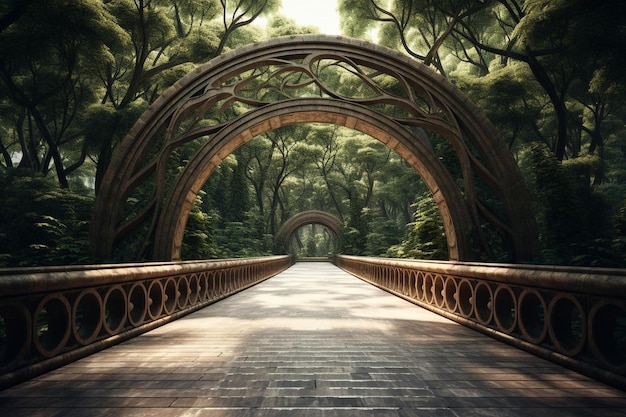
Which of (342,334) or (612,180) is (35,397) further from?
(612,180)

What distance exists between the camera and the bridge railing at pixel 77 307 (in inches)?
122

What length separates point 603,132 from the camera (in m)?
20.0

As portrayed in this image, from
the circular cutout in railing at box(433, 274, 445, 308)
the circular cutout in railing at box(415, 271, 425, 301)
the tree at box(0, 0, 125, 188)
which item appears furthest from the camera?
the tree at box(0, 0, 125, 188)

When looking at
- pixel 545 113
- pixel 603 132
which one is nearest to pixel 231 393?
pixel 545 113

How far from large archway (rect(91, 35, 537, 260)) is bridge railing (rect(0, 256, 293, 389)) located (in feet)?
11.0

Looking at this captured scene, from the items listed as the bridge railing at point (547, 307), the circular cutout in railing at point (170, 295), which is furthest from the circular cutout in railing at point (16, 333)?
the bridge railing at point (547, 307)

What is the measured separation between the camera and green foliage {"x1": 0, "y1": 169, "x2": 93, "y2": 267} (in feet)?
34.7

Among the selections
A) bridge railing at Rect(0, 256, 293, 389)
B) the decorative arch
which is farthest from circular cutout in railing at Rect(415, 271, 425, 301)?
the decorative arch

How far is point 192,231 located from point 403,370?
1138 centimetres

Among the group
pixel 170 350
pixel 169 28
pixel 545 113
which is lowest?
pixel 170 350

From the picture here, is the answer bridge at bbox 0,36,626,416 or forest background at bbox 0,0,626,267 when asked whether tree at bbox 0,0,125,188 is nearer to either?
forest background at bbox 0,0,626,267

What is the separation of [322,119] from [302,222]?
31149 millimetres

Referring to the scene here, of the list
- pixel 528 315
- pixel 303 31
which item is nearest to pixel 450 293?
pixel 528 315

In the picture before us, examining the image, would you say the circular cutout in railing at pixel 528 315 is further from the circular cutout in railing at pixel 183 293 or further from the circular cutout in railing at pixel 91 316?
the circular cutout in railing at pixel 183 293
